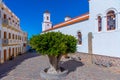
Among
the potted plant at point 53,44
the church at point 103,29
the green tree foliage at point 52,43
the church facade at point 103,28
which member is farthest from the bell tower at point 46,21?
the green tree foliage at point 52,43

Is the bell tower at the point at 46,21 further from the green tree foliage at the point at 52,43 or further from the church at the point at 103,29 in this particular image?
the green tree foliage at the point at 52,43

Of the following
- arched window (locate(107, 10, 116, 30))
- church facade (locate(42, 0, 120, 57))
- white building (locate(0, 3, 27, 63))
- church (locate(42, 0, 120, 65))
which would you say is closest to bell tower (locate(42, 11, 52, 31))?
white building (locate(0, 3, 27, 63))

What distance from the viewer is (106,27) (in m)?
13.9

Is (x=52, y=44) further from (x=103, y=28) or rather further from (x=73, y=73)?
(x=103, y=28)

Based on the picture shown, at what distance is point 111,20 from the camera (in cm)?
1342

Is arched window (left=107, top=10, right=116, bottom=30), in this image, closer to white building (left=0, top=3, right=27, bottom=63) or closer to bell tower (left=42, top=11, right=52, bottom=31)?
white building (left=0, top=3, right=27, bottom=63)

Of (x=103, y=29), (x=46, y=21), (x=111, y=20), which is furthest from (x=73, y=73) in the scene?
(x=46, y=21)

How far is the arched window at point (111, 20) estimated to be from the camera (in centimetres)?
1305

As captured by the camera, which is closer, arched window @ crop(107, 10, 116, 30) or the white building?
arched window @ crop(107, 10, 116, 30)

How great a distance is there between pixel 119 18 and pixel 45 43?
286 inches

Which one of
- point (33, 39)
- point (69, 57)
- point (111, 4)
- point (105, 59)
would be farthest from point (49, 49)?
point (69, 57)

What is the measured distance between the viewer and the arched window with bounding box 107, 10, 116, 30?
13047 millimetres

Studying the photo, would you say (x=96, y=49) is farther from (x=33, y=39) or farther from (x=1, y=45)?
(x=1, y=45)

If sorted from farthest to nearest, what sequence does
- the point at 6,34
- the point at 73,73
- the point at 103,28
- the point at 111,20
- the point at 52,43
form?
the point at 6,34 < the point at 103,28 < the point at 111,20 < the point at 73,73 < the point at 52,43
